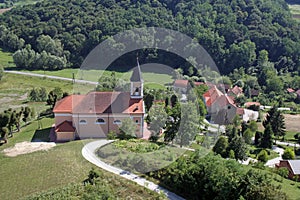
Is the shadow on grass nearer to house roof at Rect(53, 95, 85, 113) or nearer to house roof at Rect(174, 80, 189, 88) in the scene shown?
house roof at Rect(53, 95, 85, 113)

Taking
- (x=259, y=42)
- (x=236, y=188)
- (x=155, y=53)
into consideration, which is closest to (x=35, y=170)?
(x=236, y=188)

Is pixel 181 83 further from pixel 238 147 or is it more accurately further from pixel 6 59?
pixel 6 59

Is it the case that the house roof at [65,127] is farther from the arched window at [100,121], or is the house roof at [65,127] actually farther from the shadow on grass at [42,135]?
the arched window at [100,121]

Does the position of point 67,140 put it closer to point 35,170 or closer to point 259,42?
point 35,170

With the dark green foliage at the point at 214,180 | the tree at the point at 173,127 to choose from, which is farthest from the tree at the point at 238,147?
the dark green foliage at the point at 214,180

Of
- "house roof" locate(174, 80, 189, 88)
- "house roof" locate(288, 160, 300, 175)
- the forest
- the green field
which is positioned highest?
the green field

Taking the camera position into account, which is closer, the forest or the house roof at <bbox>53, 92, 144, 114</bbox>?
the house roof at <bbox>53, 92, 144, 114</bbox>

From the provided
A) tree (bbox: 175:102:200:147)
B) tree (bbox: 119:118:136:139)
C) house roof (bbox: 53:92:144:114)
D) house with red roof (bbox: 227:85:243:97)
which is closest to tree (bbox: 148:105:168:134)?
house roof (bbox: 53:92:144:114)

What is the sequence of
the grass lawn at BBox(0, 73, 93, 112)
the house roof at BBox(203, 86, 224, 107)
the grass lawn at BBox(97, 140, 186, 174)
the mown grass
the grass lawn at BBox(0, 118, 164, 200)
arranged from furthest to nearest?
the mown grass → the house roof at BBox(203, 86, 224, 107) → the grass lawn at BBox(0, 73, 93, 112) → the grass lawn at BBox(97, 140, 186, 174) → the grass lawn at BBox(0, 118, 164, 200)
